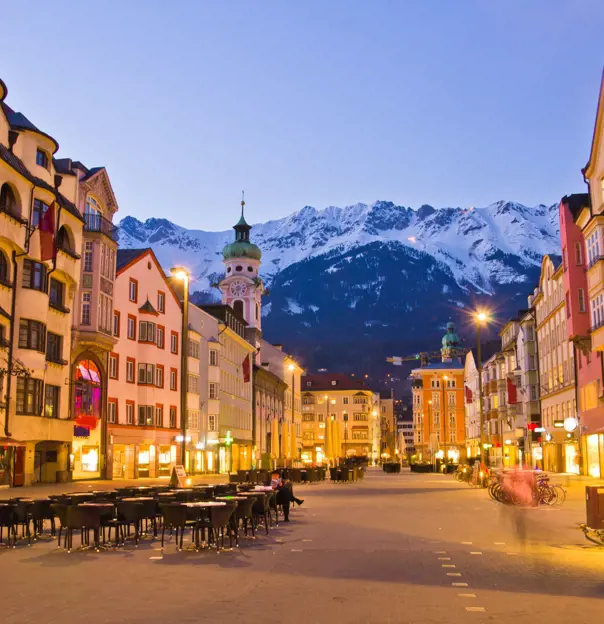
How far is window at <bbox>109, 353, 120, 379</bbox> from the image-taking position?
5816 cm

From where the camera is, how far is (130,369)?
62.0 meters

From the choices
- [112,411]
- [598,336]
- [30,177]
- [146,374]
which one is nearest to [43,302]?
[30,177]

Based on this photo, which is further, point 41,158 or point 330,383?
point 330,383

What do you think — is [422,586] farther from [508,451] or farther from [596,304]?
[508,451]

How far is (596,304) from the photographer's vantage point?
4591cm

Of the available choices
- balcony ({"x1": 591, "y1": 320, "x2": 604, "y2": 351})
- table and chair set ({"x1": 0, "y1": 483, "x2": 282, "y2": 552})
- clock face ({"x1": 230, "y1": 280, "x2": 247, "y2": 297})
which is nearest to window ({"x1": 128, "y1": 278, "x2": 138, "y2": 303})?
balcony ({"x1": 591, "y1": 320, "x2": 604, "y2": 351})

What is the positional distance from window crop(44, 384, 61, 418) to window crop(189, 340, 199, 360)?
23782mm

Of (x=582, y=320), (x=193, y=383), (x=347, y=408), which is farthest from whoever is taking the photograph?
(x=347, y=408)

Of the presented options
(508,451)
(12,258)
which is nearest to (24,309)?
(12,258)

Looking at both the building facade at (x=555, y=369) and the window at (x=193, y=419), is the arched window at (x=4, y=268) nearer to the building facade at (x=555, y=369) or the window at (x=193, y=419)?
the window at (x=193, y=419)

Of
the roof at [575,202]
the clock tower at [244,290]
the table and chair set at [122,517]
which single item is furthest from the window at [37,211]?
the clock tower at [244,290]

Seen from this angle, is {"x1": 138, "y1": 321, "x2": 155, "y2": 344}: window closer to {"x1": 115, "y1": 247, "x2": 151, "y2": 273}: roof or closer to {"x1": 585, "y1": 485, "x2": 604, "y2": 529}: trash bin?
{"x1": 115, "y1": 247, "x2": 151, "y2": 273}: roof

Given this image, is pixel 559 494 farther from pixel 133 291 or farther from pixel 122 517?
pixel 133 291

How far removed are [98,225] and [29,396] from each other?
14.2 meters
